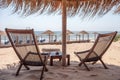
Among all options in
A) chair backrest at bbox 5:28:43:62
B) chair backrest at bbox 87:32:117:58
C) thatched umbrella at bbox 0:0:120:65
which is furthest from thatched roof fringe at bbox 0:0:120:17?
chair backrest at bbox 5:28:43:62

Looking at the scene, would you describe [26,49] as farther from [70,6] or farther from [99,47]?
[70,6]

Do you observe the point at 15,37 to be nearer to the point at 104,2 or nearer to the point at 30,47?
the point at 30,47

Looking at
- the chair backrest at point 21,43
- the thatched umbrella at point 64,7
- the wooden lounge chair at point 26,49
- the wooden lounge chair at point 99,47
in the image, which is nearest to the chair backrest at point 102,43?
the wooden lounge chair at point 99,47

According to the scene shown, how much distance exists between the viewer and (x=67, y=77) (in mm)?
4293

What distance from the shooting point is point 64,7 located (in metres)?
5.57

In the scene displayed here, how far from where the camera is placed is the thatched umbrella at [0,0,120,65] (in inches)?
211

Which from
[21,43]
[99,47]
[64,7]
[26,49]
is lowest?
[99,47]

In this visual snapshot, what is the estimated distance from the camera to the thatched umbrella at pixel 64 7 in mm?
5359

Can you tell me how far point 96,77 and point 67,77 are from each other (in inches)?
20.7

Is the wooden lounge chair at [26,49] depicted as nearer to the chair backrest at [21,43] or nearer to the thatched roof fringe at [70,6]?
the chair backrest at [21,43]

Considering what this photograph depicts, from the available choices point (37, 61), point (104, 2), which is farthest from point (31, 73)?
point (104, 2)

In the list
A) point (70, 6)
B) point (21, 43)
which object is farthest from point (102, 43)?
point (21, 43)

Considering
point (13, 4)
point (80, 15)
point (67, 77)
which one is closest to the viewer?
point (67, 77)

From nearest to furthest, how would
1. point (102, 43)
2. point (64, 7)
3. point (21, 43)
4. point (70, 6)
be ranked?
point (21, 43) < point (102, 43) < point (64, 7) < point (70, 6)
